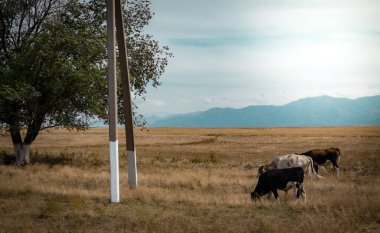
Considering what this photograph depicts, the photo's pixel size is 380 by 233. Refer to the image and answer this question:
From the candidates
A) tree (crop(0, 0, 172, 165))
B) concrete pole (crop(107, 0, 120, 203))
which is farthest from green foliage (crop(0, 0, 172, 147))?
concrete pole (crop(107, 0, 120, 203))

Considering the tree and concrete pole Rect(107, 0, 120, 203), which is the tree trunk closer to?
the tree

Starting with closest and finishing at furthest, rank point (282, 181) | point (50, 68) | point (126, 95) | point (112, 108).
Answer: point (282, 181)
point (112, 108)
point (126, 95)
point (50, 68)

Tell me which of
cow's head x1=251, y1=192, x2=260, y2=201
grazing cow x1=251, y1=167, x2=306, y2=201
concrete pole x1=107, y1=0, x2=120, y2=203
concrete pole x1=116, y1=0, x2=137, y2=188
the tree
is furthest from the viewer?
the tree

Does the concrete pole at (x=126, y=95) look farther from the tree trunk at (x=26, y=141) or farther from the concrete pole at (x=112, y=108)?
the tree trunk at (x=26, y=141)

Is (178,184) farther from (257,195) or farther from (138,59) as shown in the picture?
(138,59)

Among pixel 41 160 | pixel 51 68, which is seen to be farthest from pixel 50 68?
pixel 41 160

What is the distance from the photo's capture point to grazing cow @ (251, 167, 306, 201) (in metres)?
15.5

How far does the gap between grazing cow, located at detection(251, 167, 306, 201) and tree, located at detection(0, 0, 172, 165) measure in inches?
570

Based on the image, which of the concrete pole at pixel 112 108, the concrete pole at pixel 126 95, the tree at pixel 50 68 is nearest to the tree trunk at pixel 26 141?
the tree at pixel 50 68

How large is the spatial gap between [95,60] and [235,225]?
20131mm

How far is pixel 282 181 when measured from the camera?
51.4 feet

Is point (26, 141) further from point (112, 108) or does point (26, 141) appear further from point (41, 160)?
point (112, 108)

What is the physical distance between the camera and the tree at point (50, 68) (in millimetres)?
26484

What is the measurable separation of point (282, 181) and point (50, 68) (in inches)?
701
